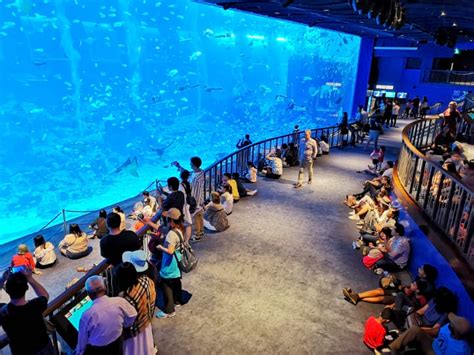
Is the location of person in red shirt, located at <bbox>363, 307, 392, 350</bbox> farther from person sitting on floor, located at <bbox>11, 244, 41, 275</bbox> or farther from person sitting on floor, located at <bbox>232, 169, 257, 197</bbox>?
person sitting on floor, located at <bbox>11, 244, 41, 275</bbox>

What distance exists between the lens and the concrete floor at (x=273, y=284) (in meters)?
3.89

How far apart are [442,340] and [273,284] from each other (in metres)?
2.22

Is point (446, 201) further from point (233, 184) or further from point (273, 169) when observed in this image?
point (273, 169)

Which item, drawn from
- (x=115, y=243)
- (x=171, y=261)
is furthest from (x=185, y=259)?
(x=115, y=243)

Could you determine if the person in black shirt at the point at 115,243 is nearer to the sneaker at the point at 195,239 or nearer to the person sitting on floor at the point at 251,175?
the sneaker at the point at 195,239

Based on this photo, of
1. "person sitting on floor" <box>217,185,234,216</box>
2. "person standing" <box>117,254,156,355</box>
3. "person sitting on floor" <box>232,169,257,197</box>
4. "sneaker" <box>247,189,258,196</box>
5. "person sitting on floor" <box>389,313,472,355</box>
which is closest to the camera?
"person standing" <box>117,254,156,355</box>

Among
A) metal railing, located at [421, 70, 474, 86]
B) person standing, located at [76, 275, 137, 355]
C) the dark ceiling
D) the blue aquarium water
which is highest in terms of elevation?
the dark ceiling

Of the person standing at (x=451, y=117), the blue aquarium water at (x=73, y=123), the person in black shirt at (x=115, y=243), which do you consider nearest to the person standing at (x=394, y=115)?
the person standing at (x=451, y=117)

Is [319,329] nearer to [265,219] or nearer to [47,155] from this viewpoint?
[265,219]

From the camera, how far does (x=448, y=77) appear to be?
81.9 feet

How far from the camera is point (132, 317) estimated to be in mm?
2686

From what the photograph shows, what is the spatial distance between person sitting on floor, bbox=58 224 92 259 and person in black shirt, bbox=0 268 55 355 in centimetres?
619

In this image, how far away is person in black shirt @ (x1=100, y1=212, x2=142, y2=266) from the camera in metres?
3.20

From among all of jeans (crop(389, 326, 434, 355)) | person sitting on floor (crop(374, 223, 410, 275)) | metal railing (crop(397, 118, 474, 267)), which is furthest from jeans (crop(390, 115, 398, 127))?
jeans (crop(389, 326, 434, 355))
